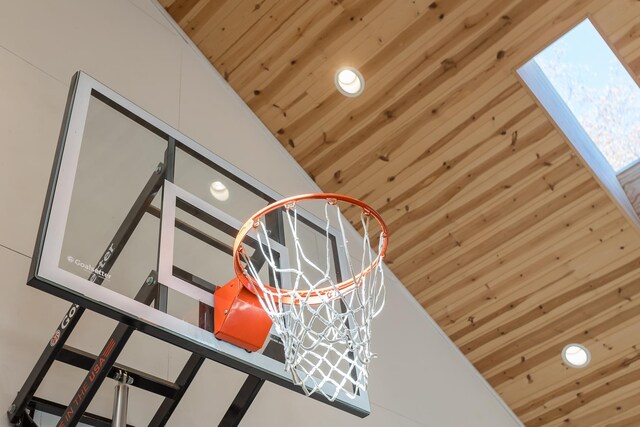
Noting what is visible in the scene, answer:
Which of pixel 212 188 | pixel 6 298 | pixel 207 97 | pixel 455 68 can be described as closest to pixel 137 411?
pixel 6 298

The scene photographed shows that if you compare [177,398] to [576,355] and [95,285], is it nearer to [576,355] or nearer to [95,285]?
[95,285]

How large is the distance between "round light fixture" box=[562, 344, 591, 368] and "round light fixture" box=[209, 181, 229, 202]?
9.20ft

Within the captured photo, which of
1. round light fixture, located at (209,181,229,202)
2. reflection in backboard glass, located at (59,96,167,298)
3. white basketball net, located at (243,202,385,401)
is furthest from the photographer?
round light fixture, located at (209,181,229,202)

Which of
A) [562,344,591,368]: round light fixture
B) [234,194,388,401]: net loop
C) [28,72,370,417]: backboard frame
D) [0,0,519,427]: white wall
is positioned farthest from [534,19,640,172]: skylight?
[28,72,370,417]: backboard frame

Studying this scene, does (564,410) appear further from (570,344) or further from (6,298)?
(6,298)

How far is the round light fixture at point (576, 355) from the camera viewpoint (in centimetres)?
479

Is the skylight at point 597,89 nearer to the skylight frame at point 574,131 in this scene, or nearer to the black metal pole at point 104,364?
the skylight frame at point 574,131

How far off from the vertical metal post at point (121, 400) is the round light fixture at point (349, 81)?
226 cm

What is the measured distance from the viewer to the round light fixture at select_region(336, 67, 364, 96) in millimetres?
4297

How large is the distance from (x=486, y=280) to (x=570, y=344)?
65 cm

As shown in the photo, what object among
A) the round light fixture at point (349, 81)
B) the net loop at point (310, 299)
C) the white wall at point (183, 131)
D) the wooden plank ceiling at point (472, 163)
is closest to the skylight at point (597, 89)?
the wooden plank ceiling at point (472, 163)

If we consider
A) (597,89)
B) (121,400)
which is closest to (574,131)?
(597,89)

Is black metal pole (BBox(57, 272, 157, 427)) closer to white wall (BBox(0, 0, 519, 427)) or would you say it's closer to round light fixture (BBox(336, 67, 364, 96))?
white wall (BBox(0, 0, 519, 427))

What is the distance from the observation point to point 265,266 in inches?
107
